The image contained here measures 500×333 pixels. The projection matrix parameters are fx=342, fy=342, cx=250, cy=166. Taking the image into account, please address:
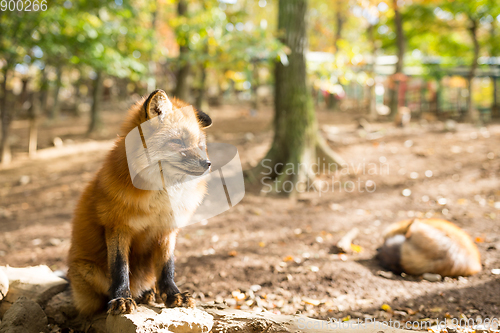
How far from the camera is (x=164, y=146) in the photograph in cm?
231

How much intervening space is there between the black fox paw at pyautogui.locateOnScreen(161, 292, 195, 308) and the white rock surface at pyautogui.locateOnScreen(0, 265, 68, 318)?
128cm

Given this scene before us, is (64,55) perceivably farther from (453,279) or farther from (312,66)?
(453,279)

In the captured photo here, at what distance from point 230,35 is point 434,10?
12297 mm

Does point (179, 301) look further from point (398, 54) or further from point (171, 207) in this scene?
point (398, 54)

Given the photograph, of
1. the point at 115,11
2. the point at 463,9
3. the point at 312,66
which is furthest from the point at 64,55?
the point at 463,9

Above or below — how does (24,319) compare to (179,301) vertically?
below

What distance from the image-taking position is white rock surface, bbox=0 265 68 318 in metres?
3.01

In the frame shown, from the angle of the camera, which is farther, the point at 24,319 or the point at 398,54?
the point at 398,54

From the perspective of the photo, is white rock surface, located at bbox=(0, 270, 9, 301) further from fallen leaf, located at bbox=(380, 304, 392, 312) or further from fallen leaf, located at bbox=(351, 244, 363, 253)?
fallen leaf, located at bbox=(351, 244, 363, 253)

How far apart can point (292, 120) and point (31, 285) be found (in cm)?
557

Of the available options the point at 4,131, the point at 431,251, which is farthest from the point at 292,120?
the point at 4,131

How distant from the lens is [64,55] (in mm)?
9375

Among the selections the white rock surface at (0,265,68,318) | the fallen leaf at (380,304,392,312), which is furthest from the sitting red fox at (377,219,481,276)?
the white rock surface at (0,265,68,318)

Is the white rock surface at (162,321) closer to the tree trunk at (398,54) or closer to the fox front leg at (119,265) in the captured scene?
the fox front leg at (119,265)
